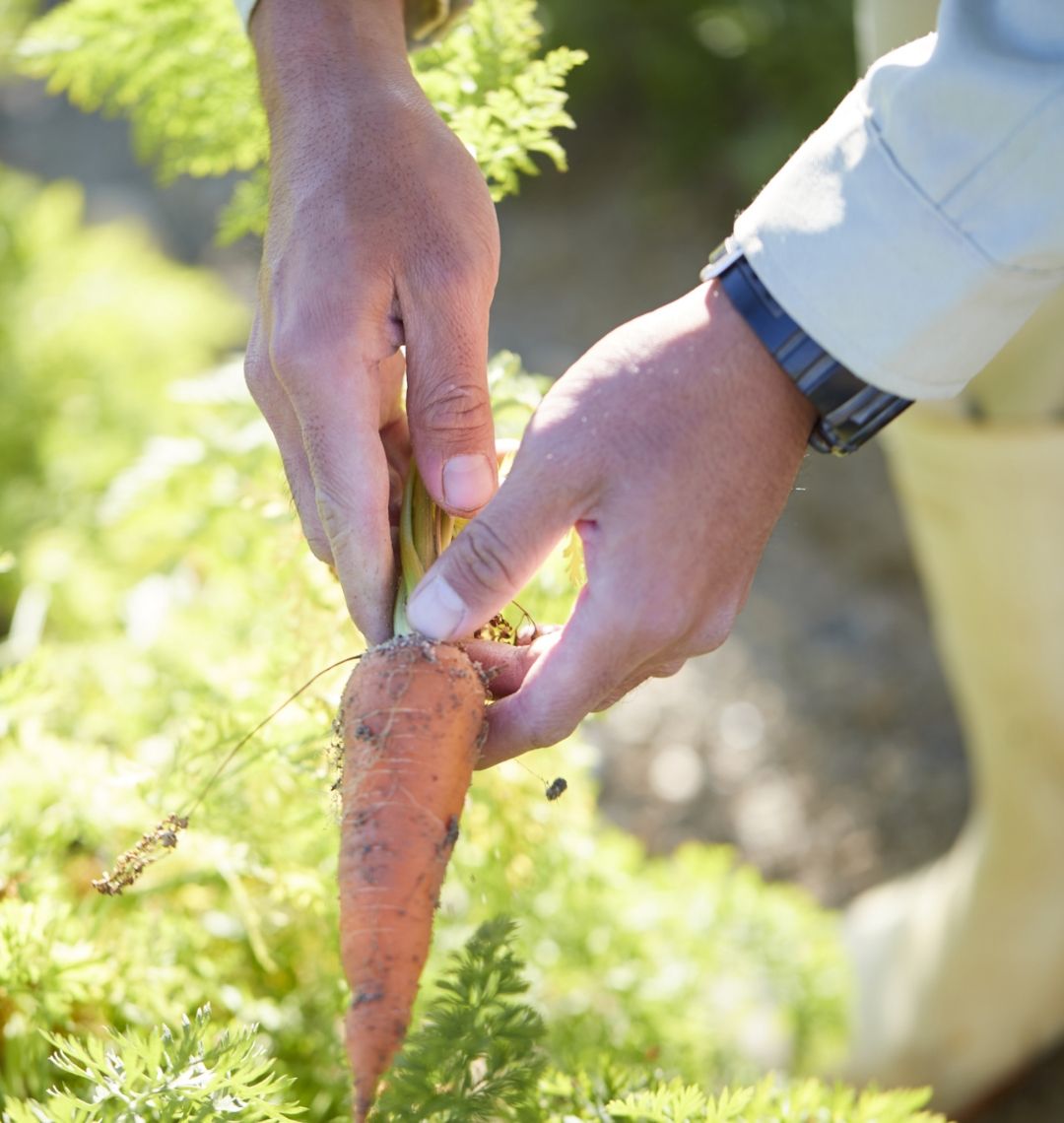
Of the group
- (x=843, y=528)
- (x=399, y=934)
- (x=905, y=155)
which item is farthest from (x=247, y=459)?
(x=843, y=528)

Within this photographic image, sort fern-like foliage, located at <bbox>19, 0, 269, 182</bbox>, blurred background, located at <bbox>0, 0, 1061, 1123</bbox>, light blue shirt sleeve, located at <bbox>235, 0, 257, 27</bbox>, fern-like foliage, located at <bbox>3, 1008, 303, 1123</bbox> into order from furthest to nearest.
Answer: blurred background, located at <bbox>0, 0, 1061, 1123</bbox>, fern-like foliage, located at <bbox>19, 0, 269, 182</bbox>, light blue shirt sleeve, located at <bbox>235, 0, 257, 27</bbox>, fern-like foliage, located at <bbox>3, 1008, 303, 1123</bbox>

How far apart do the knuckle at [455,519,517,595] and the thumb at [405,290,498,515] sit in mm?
97

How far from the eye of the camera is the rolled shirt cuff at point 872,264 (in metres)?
0.78

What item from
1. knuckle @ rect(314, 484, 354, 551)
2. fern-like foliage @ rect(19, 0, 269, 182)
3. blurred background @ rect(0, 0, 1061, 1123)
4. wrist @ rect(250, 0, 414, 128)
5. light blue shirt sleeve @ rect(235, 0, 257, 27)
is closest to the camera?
knuckle @ rect(314, 484, 354, 551)

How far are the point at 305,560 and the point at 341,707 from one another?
0.85ft

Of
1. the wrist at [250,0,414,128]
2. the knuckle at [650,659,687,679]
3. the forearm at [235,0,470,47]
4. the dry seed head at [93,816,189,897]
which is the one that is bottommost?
the dry seed head at [93,816,189,897]

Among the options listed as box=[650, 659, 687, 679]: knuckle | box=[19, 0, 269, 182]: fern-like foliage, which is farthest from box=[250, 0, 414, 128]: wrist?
box=[650, 659, 687, 679]: knuckle

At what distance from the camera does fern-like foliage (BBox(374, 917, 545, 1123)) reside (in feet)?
2.63

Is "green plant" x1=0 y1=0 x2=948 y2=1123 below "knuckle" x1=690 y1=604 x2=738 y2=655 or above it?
below

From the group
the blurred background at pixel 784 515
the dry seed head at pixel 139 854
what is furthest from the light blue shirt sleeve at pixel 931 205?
the dry seed head at pixel 139 854

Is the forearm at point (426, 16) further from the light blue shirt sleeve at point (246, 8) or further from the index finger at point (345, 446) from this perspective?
the index finger at point (345, 446)

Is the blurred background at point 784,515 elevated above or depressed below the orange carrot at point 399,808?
below

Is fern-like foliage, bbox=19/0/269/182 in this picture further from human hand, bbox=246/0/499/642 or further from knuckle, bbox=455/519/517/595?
knuckle, bbox=455/519/517/595

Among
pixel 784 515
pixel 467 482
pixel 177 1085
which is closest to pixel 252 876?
pixel 177 1085
